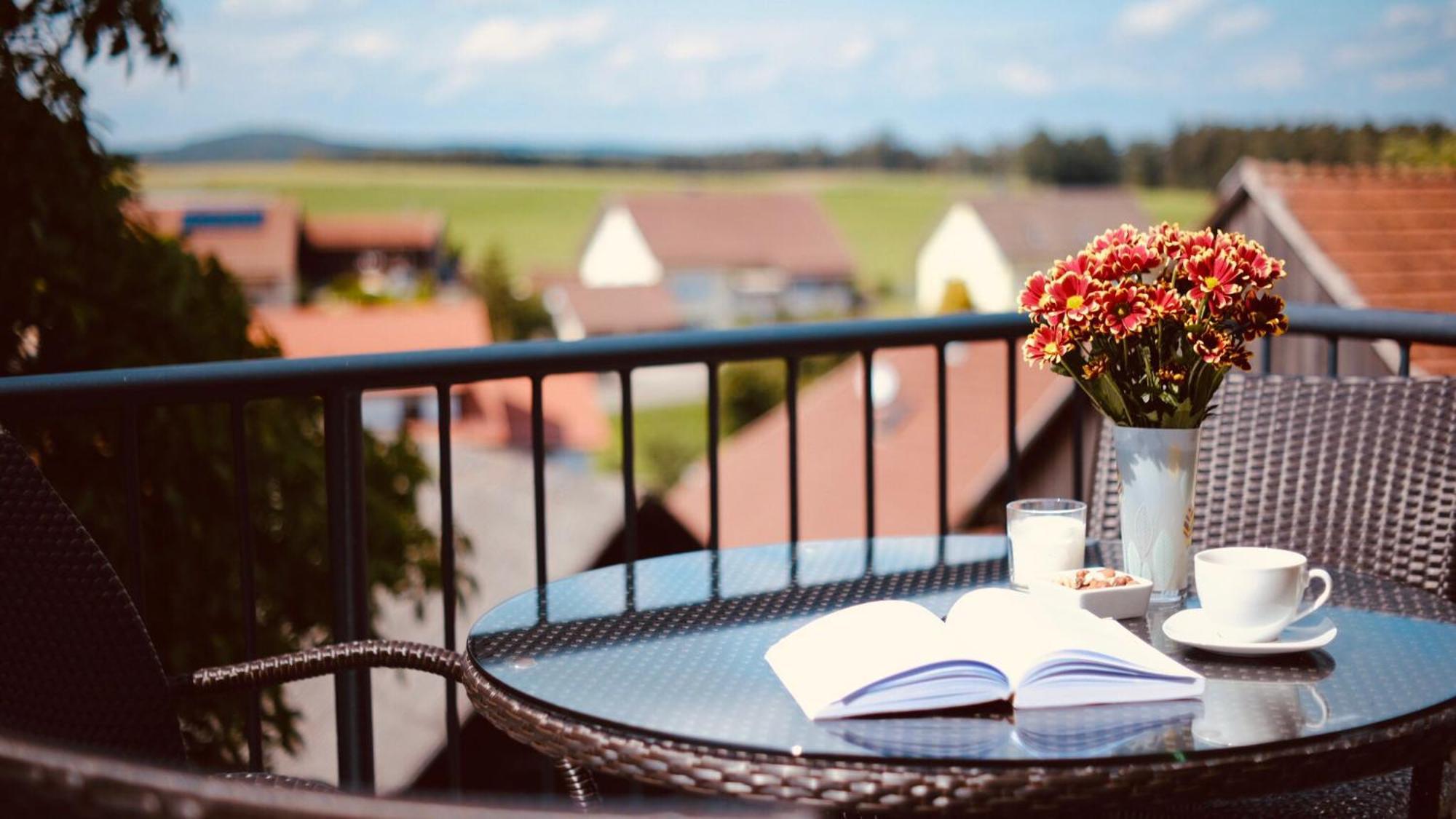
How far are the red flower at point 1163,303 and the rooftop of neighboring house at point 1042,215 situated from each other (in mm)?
29413

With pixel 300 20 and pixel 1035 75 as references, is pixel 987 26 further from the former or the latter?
pixel 300 20

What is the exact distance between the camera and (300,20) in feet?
189

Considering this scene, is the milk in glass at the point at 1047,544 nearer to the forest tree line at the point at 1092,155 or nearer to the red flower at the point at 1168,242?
the red flower at the point at 1168,242

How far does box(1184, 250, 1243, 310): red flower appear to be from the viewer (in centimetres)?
146

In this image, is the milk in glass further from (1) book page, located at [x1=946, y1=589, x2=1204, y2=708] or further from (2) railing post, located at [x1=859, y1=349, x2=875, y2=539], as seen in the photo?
(2) railing post, located at [x1=859, y1=349, x2=875, y2=539]

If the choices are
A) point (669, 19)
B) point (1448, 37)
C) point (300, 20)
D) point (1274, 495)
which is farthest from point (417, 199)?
point (1274, 495)

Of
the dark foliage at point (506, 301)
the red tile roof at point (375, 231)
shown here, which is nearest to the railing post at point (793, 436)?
the red tile roof at point (375, 231)

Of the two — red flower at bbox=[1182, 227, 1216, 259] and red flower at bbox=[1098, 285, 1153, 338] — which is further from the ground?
red flower at bbox=[1182, 227, 1216, 259]

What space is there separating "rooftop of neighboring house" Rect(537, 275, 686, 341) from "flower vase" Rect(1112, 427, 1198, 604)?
38648mm

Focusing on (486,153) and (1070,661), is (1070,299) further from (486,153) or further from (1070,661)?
(486,153)

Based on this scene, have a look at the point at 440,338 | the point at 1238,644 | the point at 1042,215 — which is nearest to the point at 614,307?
the point at 1042,215

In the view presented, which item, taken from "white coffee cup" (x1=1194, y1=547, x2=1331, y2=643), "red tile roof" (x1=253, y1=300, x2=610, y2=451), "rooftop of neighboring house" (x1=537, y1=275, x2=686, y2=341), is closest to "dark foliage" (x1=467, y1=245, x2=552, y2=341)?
"rooftop of neighboring house" (x1=537, y1=275, x2=686, y2=341)

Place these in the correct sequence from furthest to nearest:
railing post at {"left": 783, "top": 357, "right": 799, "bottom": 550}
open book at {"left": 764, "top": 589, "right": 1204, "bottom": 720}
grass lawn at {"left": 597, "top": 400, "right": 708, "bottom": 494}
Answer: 1. grass lawn at {"left": 597, "top": 400, "right": 708, "bottom": 494}
2. railing post at {"left": 783, "top": 357, "right": 799, "bottom": 550}
3. open book at {"left": 764, "top": 589, "right": 1204, "bottom": 720}

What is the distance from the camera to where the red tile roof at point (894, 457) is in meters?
19.2
